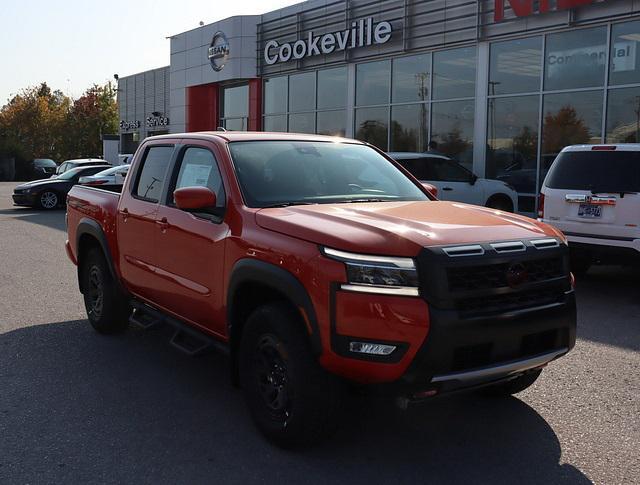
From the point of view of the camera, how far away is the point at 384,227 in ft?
11.8

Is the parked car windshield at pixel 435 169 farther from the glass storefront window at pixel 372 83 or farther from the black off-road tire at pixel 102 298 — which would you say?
the black off-road tire at pixel 102 298

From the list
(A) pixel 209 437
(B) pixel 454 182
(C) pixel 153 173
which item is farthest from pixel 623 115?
(A) pixel 209 437

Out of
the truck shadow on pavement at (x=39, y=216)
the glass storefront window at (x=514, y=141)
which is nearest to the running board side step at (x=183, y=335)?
the truck shadow on pavement at (x=39, y=216)

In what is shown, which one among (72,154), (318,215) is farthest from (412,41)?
(72,154)

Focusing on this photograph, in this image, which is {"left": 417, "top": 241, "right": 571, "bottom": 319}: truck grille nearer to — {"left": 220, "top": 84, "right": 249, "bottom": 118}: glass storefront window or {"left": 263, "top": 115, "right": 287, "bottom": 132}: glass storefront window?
{"left": 263, "top": 115, "right": 287, "bottom": 132}: glass storefront window

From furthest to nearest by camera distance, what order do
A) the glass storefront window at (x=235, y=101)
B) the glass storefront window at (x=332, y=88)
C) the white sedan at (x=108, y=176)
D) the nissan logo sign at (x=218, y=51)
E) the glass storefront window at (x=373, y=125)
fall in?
the glass storefront window at (x=235, y=101) < the nissan logo sign at (x=218, y=51) < the glass storefront window at (x=332, y=88) < the glass storefront window at (x=373, y=125) < the white sedan at (x=108, y=176)

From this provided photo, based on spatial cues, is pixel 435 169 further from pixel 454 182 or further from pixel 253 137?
pixel 253 137

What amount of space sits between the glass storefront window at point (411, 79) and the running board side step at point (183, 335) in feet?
48.1

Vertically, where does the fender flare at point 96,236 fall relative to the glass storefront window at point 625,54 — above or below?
below

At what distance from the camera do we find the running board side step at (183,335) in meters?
4.49

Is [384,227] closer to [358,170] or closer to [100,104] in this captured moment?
[358,170]

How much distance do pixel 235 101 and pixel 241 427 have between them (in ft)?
80.9

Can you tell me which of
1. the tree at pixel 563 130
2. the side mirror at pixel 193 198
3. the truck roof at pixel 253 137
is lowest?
the side mirror at pixel 193 198

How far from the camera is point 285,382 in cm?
370
